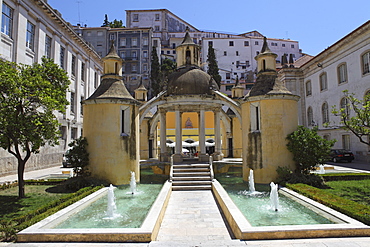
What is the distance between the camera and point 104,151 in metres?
16.7

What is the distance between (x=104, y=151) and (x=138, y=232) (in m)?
9.80

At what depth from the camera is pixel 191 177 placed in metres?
17.5

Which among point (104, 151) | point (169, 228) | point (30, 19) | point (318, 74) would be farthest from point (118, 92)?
point (318, 74)

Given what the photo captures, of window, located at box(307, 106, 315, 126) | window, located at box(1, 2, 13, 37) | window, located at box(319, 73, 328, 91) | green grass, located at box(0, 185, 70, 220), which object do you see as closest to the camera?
green grass, located at box(0, 185, 70, 220)

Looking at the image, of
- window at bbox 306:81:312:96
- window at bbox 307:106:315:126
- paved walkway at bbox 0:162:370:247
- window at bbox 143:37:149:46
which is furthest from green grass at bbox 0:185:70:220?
window at bbox 143:37:149:46

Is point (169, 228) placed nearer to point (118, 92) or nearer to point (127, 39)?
point (118, 92)

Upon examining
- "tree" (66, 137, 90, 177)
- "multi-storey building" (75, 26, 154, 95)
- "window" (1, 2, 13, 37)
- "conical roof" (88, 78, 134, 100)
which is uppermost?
"multi-storey building" (75, 26, 154, 95)

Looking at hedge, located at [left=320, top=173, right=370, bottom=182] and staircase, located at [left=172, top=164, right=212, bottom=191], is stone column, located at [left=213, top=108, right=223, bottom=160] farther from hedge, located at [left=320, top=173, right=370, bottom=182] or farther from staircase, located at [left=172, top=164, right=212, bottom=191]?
hedge, located at [left=320, top=173, right=370, bottom=182]

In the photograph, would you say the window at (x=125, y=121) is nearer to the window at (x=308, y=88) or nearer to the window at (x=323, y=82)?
the window at (x=323, y=82)

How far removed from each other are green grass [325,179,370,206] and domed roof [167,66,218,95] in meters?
12.4

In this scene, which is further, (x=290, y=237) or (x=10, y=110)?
(x=10, y=110)

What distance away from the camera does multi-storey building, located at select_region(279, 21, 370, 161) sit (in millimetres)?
29047

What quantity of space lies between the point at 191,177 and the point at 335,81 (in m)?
27.6

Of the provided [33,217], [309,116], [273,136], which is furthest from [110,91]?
[309,116]
